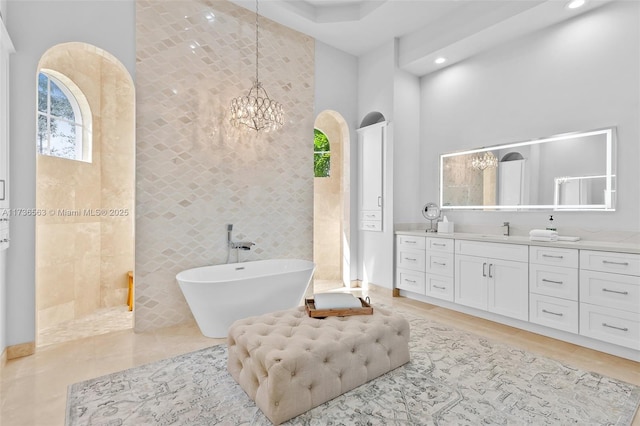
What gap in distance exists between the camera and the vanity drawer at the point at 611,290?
2.47 metres

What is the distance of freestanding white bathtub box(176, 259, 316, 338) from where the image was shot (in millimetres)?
2787

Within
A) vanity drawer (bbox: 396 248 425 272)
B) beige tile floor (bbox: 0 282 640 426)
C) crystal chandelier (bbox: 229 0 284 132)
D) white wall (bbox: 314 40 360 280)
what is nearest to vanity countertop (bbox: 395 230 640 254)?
vanity drawer (bbox: 396 248 425 272)

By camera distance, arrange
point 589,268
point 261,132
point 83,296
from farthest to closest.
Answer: point 261,132 < point 83,296 < point 589,268

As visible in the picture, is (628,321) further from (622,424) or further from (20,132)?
(20,132)

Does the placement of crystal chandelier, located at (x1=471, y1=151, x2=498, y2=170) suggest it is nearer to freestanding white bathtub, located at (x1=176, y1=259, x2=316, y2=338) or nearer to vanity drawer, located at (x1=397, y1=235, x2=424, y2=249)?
vanity drawer, located at (x1=397, y1=235, x2=424, y2=249)

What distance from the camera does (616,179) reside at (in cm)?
293

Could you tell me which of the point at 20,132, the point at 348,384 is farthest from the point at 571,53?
the point at 20,132

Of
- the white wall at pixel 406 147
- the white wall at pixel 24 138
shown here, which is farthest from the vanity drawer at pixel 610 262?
the white wall at pixel 24 138

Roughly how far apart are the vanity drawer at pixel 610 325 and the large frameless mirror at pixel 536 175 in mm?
948

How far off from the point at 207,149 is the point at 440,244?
280 centimetres

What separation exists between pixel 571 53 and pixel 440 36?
1331 millimetres

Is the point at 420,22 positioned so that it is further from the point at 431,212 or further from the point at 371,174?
the point at 431,212

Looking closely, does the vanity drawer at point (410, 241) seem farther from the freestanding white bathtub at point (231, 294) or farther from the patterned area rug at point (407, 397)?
the patterned area rug at point (407, 397)

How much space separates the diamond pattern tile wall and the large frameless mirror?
1950mm
